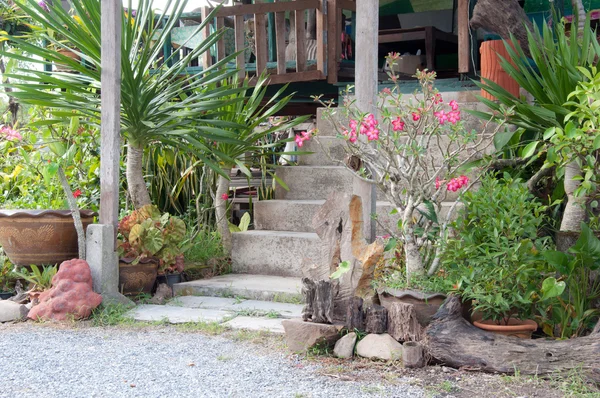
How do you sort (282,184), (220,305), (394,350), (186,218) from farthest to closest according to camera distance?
(186,218)
(282,184)
(220,305)
(394,350)

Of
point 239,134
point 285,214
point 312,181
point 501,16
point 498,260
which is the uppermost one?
point 501,16

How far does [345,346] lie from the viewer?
3.26m

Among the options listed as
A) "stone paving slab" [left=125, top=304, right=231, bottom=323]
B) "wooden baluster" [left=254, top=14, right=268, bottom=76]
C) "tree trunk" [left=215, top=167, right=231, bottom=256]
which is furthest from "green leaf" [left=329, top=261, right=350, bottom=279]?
"wooden baluster" [left=254, top=14, right=268, bottom=76]

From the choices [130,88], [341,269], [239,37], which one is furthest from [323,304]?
[239,37]

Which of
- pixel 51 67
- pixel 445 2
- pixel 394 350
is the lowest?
pixel 394 350

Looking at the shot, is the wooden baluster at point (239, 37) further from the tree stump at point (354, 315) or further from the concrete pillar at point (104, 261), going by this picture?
the tree stump at point (354, 315)

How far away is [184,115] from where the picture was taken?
480 centimetres

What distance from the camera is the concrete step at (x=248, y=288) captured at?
440 centimetres

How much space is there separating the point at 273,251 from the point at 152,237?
90cm

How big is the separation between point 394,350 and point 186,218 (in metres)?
3.13

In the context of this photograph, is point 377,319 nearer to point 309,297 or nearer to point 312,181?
point 309,297

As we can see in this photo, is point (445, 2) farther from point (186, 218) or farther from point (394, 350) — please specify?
point (394, 350)

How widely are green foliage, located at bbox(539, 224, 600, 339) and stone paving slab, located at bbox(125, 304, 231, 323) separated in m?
1.84

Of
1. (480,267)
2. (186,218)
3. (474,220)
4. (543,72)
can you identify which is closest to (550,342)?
(480,267)
